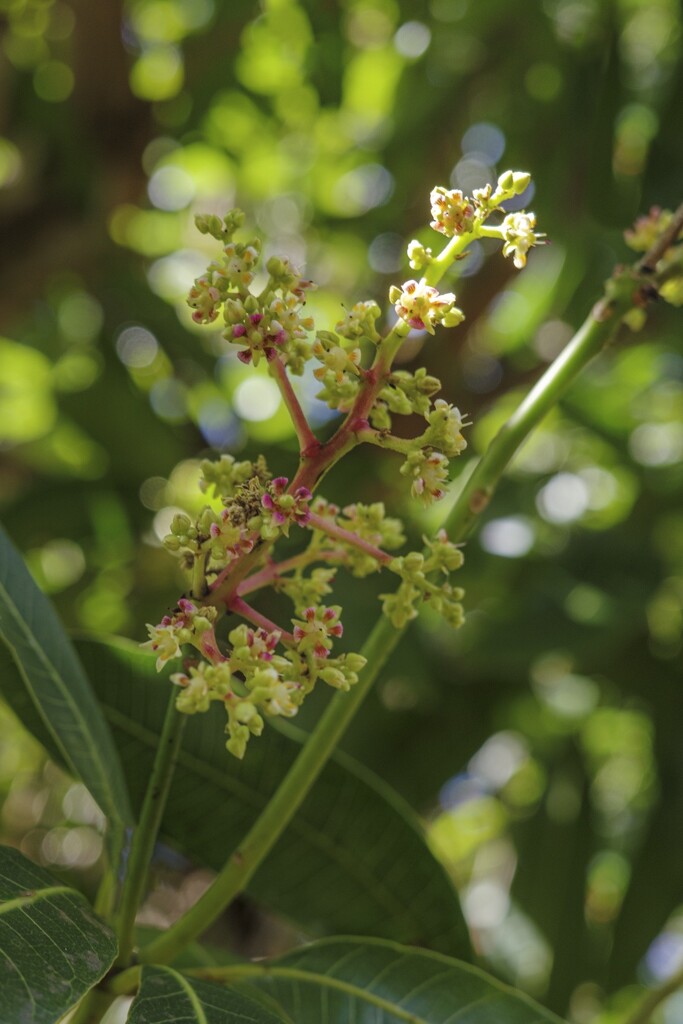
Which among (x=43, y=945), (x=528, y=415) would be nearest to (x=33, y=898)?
(x=43, y=945)

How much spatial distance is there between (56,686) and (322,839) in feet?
0.97

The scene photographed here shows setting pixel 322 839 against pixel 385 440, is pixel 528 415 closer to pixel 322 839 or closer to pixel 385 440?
pixel 385 440

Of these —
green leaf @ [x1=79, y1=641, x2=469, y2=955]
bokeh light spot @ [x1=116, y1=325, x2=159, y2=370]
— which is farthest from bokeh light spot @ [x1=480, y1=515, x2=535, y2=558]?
green leaf @ [x1=79, y1=641, x2=469, y2=955]

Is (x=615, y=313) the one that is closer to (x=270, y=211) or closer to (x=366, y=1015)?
(x=366, y=1015)

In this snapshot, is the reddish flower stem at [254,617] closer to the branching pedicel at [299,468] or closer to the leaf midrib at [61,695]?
the branching pedicel at [299,468]

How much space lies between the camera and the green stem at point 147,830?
0.73 metres

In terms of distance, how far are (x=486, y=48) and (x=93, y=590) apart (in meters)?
1.52

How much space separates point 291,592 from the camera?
0.76 metres

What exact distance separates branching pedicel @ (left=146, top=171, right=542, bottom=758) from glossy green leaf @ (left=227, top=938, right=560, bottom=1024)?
0.98ft

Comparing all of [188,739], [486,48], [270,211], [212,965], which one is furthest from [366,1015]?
[270,211]

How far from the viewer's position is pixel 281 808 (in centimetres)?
Result: 80

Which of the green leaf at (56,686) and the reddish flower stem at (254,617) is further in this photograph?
the green leaf at (56,686)

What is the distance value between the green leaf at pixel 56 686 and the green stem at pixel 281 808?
11cm

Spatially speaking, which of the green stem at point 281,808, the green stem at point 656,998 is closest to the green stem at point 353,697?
the green stem at point 281,808
